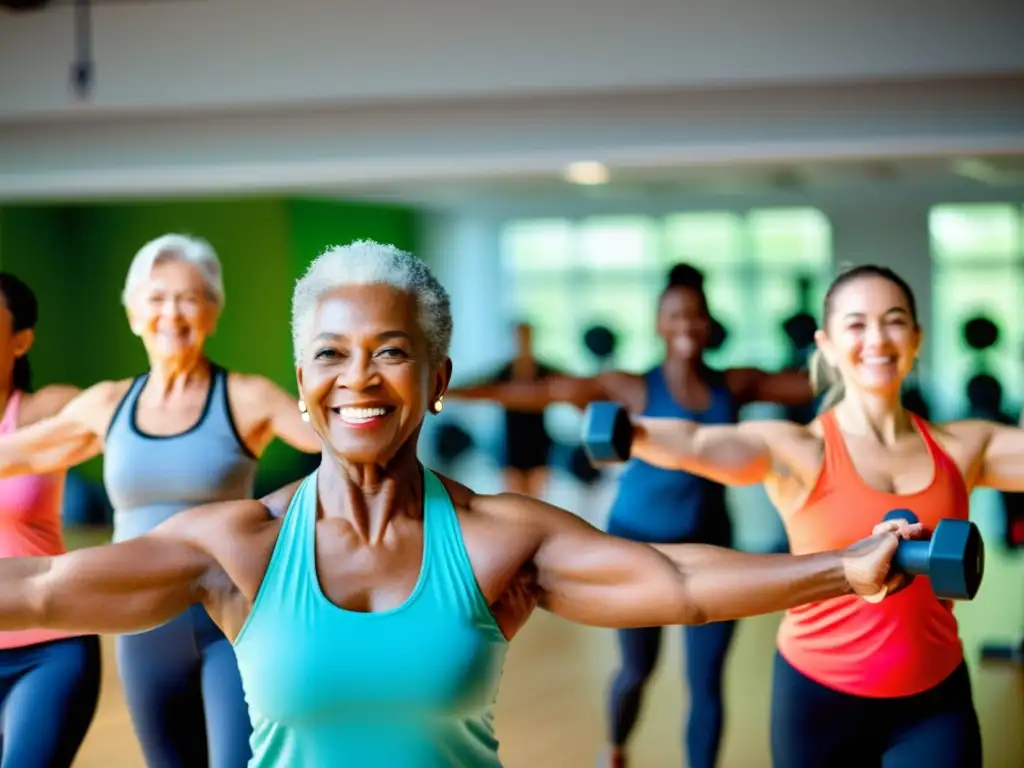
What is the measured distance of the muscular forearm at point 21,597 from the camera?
4.98ft

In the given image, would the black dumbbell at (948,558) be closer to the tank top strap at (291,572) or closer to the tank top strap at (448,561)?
the tank top strap at (448,561)

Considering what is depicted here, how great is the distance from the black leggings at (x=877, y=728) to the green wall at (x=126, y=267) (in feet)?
28.2

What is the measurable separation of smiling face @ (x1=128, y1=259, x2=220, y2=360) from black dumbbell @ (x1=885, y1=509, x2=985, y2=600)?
1.87 metres

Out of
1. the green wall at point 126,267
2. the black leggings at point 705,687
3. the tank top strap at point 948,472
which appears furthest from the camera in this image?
the green wall at point 126,267

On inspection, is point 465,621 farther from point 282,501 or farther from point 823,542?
point 823,542

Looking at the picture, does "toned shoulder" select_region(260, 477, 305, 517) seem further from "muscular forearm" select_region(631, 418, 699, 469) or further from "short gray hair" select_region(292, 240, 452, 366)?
"muscular forearm" select_region(631, 418, 699, 469)

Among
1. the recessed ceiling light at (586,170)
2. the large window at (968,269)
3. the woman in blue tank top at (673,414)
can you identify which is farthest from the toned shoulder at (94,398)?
the large window at (968,269)

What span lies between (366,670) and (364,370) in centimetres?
33

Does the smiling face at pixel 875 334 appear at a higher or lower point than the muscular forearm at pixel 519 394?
higher

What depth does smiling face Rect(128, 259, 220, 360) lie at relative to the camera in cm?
300

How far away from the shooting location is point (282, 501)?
1.66m

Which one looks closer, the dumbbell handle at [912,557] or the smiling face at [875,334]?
the dumbbell handle at [912,557]

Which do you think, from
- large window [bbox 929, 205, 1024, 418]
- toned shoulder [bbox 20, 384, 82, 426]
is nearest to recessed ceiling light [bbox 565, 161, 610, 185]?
toned shoulder [bbox 20, 384, 82, 426]

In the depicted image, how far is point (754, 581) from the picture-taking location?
5.12ft
